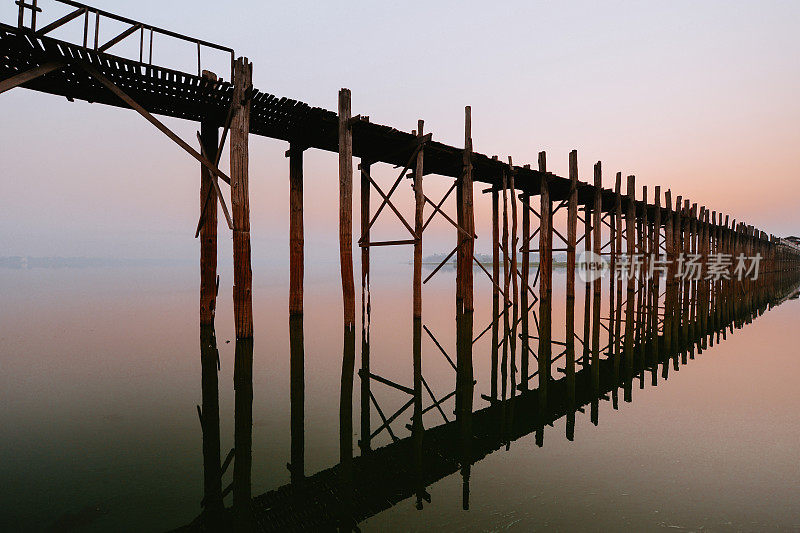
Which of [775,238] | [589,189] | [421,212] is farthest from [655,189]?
[775,238]

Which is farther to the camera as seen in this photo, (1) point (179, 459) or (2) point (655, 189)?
(2) point (655, 189)

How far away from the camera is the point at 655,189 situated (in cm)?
2059

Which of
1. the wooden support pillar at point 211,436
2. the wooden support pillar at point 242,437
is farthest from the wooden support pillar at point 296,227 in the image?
the wooden support pillar at point 242,437

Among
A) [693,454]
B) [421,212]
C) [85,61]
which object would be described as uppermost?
[85,61]

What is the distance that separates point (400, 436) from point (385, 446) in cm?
29

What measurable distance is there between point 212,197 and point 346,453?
7.45 metres

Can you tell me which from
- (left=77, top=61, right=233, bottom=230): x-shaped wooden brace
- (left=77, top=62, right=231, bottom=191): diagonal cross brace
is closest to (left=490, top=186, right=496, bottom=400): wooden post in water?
(left=77, top=61, right=233, bottom=230): x-shaped wooden brace

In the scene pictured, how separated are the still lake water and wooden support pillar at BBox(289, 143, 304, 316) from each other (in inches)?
107

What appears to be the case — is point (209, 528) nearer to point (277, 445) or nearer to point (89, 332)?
point (277, 445)

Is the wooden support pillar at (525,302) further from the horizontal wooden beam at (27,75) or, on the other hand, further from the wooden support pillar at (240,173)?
the horizontal wooden beam at (27,75)

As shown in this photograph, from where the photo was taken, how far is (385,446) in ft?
Result: 12.3

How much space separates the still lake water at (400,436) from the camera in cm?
259

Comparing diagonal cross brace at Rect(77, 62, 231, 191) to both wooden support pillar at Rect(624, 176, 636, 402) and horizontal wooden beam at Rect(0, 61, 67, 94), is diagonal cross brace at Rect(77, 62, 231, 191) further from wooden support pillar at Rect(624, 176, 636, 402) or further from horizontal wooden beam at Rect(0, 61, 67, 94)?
wooden support pillar at Rect(624, 176, 636, 402)

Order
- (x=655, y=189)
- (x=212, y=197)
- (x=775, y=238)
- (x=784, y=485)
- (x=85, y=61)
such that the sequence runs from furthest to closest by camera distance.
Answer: (x=775, y=238)
(x=655, y=189)
(x=212, y=197)
(x=85, y=61)
(x=784, y=485)
